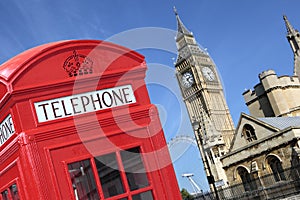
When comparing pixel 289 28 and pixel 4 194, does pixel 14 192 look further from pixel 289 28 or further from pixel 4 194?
pixel 289 28

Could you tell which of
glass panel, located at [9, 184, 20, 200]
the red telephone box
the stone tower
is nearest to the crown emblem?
the red telephone box

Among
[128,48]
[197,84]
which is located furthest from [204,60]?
[128,48]

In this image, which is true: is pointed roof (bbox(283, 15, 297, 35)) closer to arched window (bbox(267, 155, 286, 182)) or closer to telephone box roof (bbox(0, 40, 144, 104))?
arched window (bbox(267, 155, 286, 182))

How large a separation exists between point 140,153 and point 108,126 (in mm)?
405

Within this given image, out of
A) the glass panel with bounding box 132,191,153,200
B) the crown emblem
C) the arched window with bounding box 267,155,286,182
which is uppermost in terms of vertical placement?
the crown emblem

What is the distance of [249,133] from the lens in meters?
30.1

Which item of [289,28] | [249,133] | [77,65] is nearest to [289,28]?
[289,28]

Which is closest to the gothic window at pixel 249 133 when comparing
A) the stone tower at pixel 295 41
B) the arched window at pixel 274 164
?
the arched window at pixel 274 164

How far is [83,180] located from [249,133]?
90.1ft

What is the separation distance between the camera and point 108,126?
3963 millimetres

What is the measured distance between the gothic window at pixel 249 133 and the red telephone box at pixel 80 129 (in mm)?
26764

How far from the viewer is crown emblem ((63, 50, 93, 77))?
4027mm

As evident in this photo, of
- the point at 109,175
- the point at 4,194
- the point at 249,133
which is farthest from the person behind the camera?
→ the point at 249,133

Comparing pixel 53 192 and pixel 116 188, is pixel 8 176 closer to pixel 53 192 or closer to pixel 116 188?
pixel 53 192
